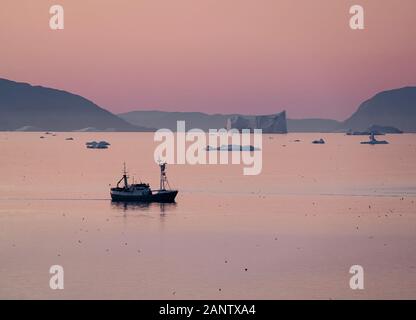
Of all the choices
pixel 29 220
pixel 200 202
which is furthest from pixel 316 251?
pixel 200 202

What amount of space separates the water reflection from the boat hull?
0.43 metres

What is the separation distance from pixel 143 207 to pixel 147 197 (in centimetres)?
293

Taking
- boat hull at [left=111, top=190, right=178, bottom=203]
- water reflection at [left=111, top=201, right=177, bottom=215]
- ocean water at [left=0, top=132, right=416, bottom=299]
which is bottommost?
ocean water at [left=0, top=132, right=416, bottom=299]

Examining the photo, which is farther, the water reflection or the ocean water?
the water reflection

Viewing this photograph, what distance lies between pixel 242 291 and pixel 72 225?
2675 cm

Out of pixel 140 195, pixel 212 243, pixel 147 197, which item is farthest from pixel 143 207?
pixel 212 243

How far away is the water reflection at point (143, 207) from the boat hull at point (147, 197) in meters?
0.43

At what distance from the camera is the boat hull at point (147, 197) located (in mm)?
78312

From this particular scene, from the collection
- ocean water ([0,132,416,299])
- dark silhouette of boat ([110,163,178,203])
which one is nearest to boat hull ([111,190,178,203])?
dark silhouette of boat ([110,163,178,203])

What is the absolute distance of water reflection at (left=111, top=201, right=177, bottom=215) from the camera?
241ft

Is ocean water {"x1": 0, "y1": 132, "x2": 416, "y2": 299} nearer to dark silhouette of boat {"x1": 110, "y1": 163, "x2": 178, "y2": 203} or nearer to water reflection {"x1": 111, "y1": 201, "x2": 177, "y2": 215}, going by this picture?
water reflection {"x1": 111, "y1": 201, "x2": 177, "y2": 215}

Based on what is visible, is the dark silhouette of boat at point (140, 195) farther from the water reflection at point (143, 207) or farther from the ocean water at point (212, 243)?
the ocean water at point (212, 243)

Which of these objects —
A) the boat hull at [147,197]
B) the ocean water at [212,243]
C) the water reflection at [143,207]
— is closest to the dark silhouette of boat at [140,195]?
the boat hull at [147,197]

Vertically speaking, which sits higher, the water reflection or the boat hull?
the boat hull
